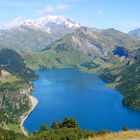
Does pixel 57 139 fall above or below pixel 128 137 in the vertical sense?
below

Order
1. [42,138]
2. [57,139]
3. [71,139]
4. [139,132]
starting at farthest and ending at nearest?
[42,138] → [57,139] → [71,139] → [139,132]

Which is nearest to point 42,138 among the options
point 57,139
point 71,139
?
point 57,139

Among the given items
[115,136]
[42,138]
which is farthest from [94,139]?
[42,138]

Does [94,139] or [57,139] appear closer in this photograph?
[94,139]

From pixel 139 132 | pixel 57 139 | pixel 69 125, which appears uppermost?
pixel 139 132

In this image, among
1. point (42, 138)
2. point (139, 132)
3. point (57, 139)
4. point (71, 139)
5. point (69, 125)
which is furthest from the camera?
point (69, 125)

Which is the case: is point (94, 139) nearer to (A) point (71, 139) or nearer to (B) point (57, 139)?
(A) point (71, 139)


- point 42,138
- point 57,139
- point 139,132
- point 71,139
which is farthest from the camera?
point 42,138

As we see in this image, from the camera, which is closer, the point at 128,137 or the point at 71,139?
the point at 128,137

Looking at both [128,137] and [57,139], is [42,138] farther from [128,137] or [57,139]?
[128,137]
